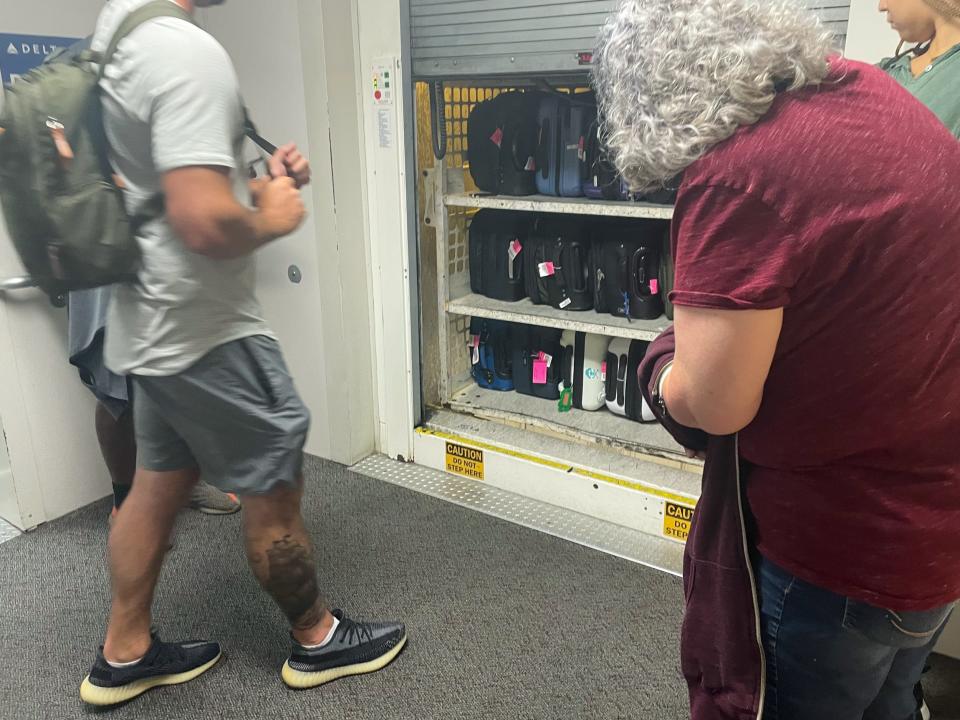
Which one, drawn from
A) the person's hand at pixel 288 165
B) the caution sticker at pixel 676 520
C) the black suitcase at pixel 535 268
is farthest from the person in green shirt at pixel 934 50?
the black suitcase at pixel 535 268

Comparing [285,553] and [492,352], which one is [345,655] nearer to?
[285,553]

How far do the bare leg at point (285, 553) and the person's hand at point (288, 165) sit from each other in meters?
0.65

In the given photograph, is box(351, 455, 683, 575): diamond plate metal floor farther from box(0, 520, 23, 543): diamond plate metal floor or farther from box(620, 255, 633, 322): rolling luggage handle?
box(0, 520, 23, 543): diamond plate metal floor

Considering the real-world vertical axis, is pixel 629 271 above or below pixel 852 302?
below

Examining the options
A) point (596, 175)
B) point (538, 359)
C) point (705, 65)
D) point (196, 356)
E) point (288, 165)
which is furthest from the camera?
point (538, 359)

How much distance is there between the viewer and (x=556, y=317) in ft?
8.86

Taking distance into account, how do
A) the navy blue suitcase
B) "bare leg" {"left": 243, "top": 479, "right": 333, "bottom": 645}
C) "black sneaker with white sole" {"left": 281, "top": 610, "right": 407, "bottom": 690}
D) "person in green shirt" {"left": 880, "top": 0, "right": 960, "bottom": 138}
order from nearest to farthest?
1. "person in green shirt" {"left": 880, "top": 0, "right": 960, "bottom": 138}
2. "bare leg" {"left": 243, "top": 479, "right": 333, "bottom": 645}
3. "black sneaker with white sole" {"left": 281, "top": 610, "right": 407, "bottom": 690}
4. the navy blue suitcase

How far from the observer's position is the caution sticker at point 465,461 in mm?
2775

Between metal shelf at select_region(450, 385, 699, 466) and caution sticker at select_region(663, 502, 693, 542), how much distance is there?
0.23m

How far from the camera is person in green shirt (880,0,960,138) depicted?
1.32 meters

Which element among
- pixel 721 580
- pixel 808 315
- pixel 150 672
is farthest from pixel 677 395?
pixel 150 672

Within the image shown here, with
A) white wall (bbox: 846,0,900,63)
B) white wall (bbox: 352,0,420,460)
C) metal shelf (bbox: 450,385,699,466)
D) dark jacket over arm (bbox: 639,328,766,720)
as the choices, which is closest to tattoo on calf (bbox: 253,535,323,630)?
dark jacket over arm (bbox: 639,328,766,720)

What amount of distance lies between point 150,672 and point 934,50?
7.16 ft

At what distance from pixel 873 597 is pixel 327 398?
1.97m
